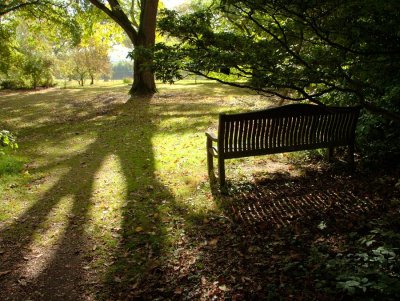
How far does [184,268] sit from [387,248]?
207cm

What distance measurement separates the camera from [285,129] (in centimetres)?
584

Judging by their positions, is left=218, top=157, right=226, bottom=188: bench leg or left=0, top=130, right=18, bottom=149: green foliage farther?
left=218, top=157, right=226, bottom=188: bench leg

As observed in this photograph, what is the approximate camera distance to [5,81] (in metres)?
28.5

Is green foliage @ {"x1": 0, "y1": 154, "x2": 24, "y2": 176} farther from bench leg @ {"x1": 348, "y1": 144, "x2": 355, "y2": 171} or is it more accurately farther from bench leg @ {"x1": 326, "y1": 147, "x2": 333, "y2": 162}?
bench leg @ {"x1": 348, "y1": 144, "x2": 355, "y2": 171}

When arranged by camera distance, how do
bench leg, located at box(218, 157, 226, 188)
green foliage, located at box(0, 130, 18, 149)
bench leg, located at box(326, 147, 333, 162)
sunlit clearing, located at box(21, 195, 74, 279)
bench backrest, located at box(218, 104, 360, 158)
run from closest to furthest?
sunlit clearing, located at box(21, 195, 74, 279) < green foliage, located at box(0, 130, 18, 149) < bench backrest, located at box(218, 104, 360, 158) < bench leg, located at box(218, 157, 226, 188) < bench leg, located at box(326, 147, 333, 162)

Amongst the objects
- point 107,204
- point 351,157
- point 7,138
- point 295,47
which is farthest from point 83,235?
point 351,157

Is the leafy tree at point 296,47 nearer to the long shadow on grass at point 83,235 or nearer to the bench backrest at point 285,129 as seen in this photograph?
the bench backrest at point 285,129

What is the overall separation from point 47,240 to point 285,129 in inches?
161

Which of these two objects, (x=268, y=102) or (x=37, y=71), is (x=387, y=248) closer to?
(x=268, y=102)

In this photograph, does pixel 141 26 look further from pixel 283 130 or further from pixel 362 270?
pixel 362 270

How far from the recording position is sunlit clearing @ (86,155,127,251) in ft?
15.6

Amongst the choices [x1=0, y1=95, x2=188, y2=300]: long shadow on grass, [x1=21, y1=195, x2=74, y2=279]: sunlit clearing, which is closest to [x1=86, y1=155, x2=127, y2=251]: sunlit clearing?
[x1=0, y1=95, x2=188, y2=300]: long shadow on grass

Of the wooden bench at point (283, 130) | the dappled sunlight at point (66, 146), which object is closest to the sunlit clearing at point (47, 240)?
A: the wooden bench at point (283, 130)

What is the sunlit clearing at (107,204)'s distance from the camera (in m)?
4.74
